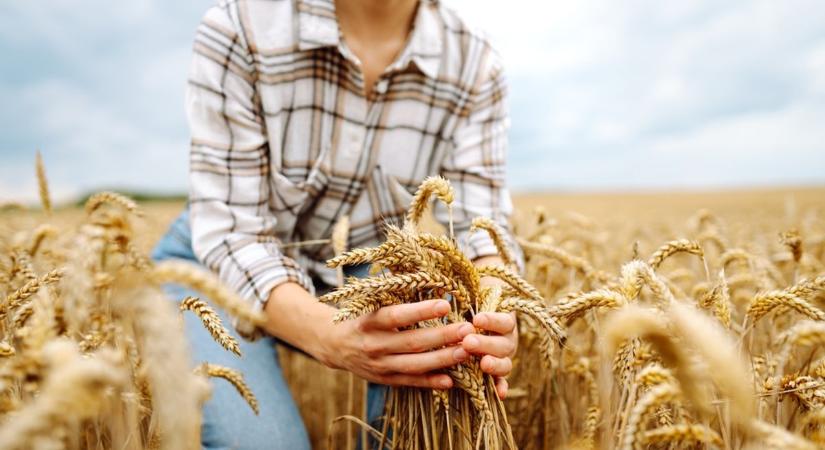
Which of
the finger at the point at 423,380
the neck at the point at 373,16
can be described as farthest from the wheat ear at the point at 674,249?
the neck at the point at 373,16

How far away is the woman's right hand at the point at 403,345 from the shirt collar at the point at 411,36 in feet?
3.48

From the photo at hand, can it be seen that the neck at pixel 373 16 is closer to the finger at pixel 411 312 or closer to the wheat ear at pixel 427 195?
the wheat ear at pixel 427 195

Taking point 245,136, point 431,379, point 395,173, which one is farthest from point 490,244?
point 245,136

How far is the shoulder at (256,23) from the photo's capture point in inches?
71.8

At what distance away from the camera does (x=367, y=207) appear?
221 centimetres

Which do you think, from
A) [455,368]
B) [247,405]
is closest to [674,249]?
[455,368]

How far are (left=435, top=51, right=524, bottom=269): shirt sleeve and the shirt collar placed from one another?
24 centimetres

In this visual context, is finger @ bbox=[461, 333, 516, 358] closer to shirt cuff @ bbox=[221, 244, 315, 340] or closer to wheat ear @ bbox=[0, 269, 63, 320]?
shirt cuff @ bbox=[221, 244, 315, 340]

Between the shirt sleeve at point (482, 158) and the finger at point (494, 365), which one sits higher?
the shirt sleeve at point (482, 158)

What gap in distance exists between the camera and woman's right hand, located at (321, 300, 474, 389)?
1110mm

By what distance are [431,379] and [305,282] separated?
0.68m

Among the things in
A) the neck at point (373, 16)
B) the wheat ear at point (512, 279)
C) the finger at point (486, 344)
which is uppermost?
the neck at point (373, 16)

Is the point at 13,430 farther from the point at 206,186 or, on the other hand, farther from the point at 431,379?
the point at 206,186

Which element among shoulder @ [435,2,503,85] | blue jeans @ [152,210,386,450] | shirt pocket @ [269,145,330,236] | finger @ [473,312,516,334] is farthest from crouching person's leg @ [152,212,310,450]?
shoulder @ [435,2,503,85]
